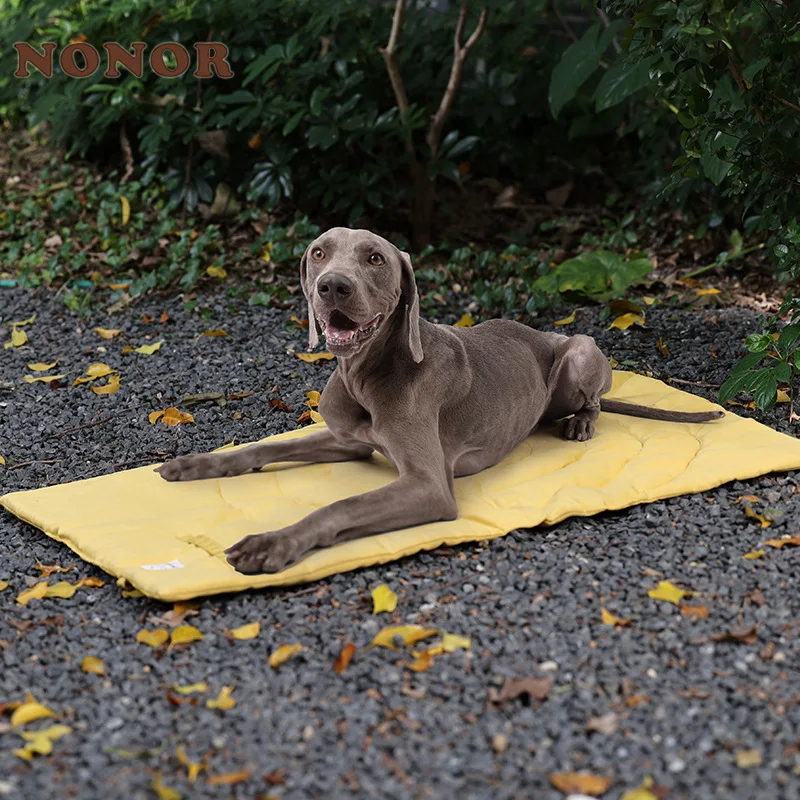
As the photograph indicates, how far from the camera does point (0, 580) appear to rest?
3492 millimetres

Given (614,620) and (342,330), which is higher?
(342,330)

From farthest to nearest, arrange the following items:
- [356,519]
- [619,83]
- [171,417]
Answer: [619,83] → [171,417] → [356,519]

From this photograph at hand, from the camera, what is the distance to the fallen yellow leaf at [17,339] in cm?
599

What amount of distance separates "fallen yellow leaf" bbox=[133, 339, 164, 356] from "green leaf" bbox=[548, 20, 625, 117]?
9.12 feet

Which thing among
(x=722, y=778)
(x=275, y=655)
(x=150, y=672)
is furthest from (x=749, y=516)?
(x=150, y=672)

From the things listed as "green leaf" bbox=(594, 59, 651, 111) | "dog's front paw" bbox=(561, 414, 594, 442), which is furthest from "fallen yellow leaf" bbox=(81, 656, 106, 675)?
"green leaf" bbox=(594, 59, 651, 111)

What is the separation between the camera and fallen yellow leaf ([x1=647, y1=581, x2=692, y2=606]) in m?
3.23

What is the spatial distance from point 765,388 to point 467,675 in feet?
6.94

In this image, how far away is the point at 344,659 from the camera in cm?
293

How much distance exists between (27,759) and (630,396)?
10.3 feet

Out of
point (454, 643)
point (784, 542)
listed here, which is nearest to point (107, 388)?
point (454, 643)

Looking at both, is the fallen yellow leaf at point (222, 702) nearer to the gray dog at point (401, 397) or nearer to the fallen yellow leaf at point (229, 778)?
the fallen yellow leaf at point (229, 778)

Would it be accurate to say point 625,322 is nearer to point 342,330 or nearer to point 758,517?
point 758,517

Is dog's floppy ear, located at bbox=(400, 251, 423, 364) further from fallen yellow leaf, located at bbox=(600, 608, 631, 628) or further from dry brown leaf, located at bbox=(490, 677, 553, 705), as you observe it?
dry brown leaf, located at bbox=(490, 677, 553, 705)
